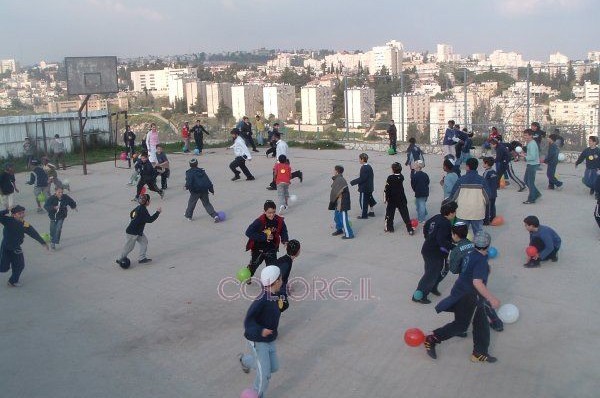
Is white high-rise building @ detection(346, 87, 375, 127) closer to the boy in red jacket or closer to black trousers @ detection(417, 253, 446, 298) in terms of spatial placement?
the boy in red jacket

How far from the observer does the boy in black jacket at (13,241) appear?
1046cm

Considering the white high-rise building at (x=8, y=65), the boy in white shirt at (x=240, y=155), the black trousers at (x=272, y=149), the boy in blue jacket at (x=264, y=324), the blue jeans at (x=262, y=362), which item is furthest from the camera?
the white high-rise building at (x=8, y=65)

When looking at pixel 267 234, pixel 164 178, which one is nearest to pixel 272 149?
pixel 164 178

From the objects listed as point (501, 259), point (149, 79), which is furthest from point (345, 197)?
point (149, 79)

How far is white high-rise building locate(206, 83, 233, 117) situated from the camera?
1939 inches

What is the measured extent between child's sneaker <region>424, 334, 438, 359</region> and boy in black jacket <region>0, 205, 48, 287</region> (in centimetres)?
693

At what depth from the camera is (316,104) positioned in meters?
31.8

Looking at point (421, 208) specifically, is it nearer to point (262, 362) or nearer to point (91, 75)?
point (262, 362)

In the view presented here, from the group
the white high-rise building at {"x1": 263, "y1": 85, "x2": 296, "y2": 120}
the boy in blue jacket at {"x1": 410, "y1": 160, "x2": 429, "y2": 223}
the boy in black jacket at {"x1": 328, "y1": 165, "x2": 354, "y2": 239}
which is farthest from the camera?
the white high-rise building at {"x1": 263, "y1": 85, "x2": 296, "y2": 120}

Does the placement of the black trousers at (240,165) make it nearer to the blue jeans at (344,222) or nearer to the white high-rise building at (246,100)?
the blue jeans at (344,222)

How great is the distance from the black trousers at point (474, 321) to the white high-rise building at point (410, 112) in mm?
18921

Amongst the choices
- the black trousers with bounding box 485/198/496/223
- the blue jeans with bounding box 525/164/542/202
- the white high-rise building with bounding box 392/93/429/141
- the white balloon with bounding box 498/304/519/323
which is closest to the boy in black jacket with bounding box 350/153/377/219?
the black trousers with bounding box 485/198/496/223

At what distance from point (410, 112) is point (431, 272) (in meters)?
18.0

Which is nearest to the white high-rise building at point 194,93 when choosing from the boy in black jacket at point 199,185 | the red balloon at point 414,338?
the boy in black jacket at point 199,185
